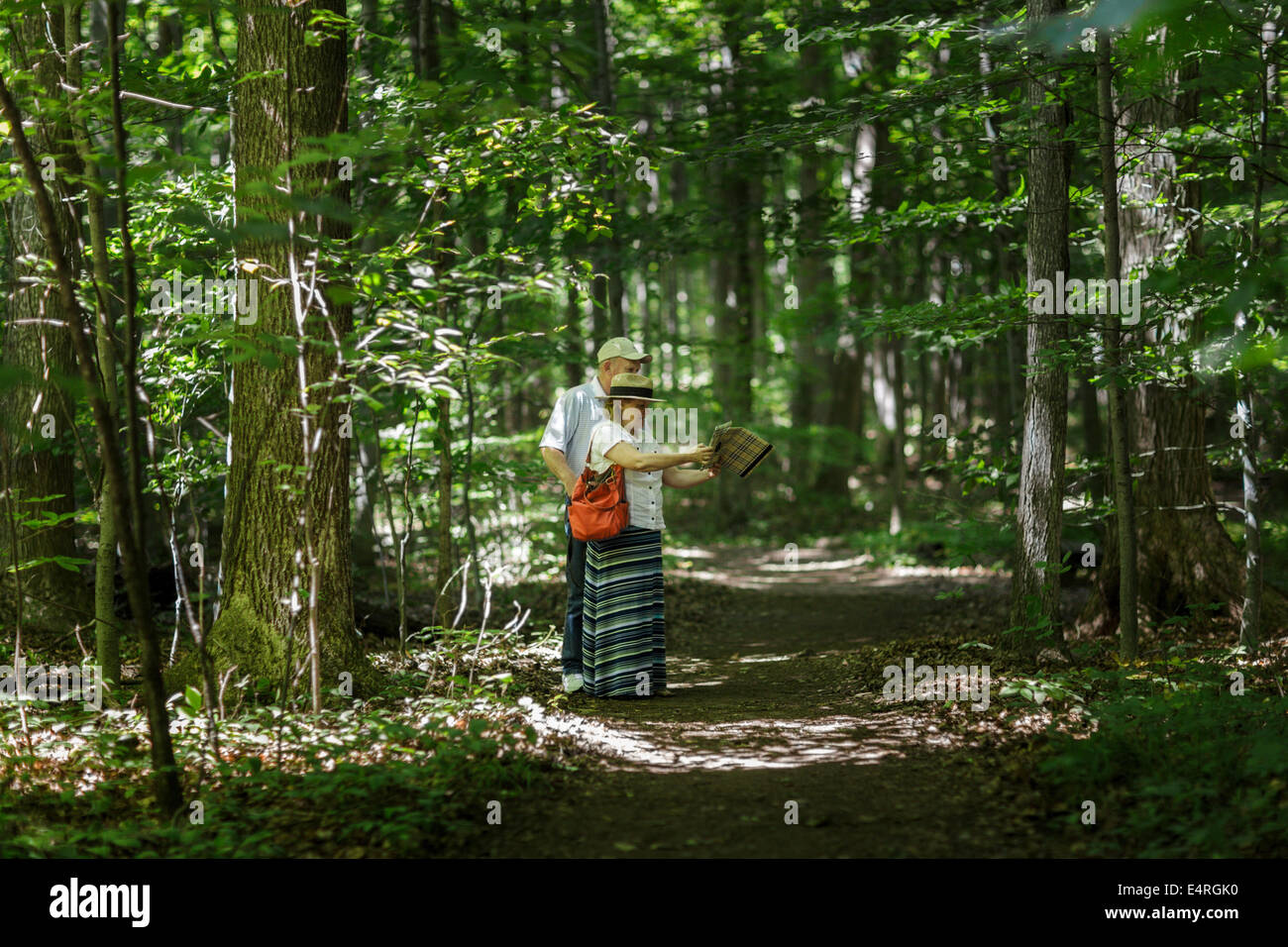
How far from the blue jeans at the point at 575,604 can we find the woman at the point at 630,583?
0.10 m

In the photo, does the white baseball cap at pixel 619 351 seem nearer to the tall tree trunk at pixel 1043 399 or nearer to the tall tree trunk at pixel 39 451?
the tall tree trunk at pixel 1043 399

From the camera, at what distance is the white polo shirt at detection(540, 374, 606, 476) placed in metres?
6.96

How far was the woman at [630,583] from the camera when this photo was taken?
692 cm

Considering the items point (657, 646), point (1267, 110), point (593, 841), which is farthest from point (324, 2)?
point (1267, 110)

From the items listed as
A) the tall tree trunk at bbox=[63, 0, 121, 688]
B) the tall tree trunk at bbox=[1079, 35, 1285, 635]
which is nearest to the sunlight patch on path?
the tall tree trunk at bbox=[63, 0, 121, 688]

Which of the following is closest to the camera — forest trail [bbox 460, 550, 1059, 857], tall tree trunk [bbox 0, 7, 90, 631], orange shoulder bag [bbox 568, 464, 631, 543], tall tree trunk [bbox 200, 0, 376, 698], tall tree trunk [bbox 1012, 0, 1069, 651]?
forest trail [bbox 460, 550, 1059, 857]

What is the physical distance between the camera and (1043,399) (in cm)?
749

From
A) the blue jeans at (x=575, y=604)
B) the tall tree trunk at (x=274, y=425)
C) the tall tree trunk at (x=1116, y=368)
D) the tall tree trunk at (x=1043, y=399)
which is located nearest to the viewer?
the tall tree trunk at (x=274, y=425)

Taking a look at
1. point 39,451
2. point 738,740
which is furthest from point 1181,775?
point 39,451

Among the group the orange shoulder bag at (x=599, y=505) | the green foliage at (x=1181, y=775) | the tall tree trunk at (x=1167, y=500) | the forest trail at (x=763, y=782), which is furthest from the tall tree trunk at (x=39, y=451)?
the tall tree trunk at (x=1167, y=500)

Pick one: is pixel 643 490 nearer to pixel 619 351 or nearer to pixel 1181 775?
pixel 619 351

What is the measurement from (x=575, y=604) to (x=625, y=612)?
1.39 feet

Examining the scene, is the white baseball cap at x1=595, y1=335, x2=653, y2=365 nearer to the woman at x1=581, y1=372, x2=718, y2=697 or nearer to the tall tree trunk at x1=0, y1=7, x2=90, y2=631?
the woman at x1=581, y1=372, x2=718, y2=697
